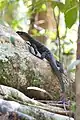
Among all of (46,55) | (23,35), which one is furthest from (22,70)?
(23,35)

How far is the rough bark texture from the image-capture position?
3143 mm

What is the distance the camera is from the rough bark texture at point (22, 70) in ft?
10.3

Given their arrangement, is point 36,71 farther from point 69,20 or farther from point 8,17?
point 8,17

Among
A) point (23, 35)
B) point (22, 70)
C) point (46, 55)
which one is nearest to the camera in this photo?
point (22, 70)

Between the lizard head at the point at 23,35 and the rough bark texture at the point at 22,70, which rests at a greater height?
the lizard head at the point at 23,35

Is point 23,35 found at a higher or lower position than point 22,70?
higher

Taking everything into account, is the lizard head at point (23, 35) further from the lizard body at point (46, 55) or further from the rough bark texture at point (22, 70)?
the rough bark texture at point (22, 70)

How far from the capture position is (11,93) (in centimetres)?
256

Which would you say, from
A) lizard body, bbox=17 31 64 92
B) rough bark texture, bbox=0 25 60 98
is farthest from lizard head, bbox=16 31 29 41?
rough bark texture, bbox=0 25 60 98

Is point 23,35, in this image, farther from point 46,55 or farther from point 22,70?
point 22,70

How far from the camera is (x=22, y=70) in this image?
3285 millimetres

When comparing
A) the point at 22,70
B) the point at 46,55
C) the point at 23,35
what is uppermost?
the point at 23,35

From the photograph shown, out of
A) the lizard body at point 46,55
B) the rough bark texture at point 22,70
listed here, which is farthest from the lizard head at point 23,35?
the rough bark texture at point 22,70

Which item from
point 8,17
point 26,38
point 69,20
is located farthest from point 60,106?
point 8,17
